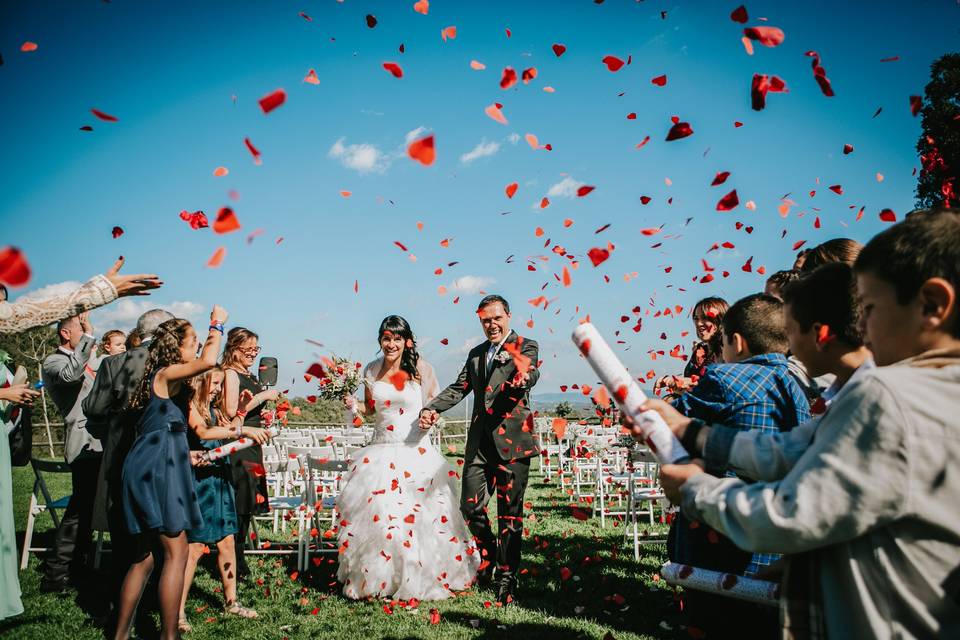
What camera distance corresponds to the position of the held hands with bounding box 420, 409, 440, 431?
5.84 m

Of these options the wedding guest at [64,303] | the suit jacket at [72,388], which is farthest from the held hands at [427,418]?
the suit jacket at [72,388]

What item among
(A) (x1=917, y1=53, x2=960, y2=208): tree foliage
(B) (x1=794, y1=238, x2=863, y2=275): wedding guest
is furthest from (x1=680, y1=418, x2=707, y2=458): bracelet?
(A) (x1=917, y1=53, x2=960, y2=208): tree foliage

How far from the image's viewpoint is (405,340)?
6480 millimetres

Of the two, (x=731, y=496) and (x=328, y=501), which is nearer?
A: (x=731, y=496)

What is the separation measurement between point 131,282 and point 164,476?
4.49 feet

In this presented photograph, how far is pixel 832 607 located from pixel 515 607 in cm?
440

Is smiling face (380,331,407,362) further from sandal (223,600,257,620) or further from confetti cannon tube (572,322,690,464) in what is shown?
confetti cannon tube (572,322,690,464)

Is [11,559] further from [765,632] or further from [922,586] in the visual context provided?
[922,586]

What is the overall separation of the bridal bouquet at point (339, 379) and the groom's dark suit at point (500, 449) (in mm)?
9874

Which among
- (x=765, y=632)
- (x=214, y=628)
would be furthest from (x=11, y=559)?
(x=765, y=632)

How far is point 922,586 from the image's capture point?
1.20m

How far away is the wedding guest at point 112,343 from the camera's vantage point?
6660mm

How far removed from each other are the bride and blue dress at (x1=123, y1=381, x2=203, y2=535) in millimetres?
1977

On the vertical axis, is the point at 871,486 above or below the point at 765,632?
above
